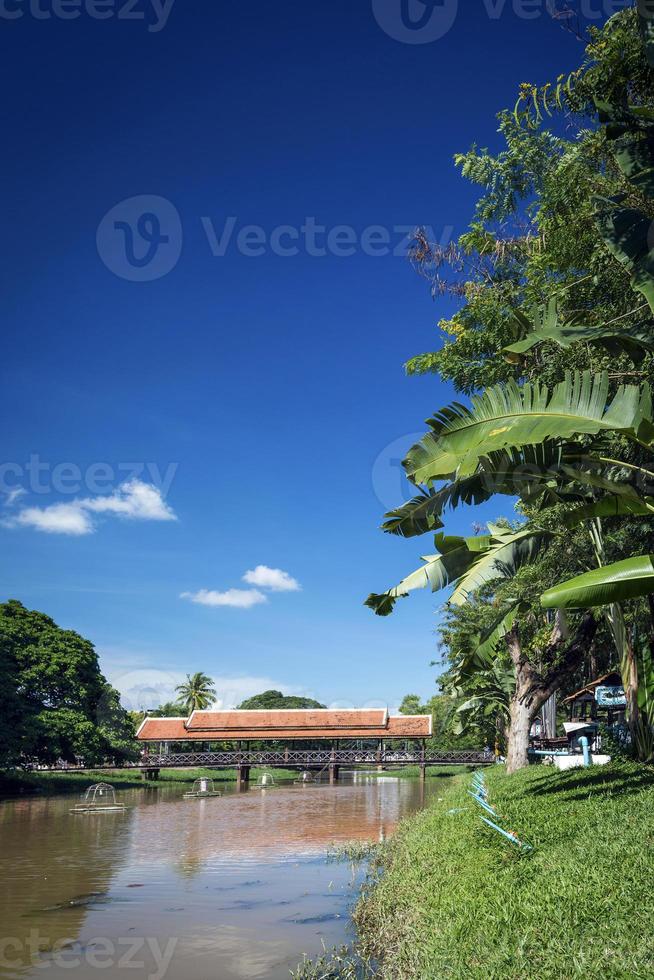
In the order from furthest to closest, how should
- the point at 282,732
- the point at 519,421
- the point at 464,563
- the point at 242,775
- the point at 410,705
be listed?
the point at 410,705 < the point at 282,732 < the point at 242,775 < the point at 464,563 < the point at 519,421

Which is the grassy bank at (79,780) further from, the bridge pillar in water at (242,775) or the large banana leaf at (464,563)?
the large banana leaf at (464,563)

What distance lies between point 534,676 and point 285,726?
1104 inches

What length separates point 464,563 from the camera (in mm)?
7762

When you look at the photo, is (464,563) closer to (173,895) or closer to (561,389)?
(561,389)

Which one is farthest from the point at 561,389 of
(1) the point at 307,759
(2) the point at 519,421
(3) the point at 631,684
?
(1) the point at 307,759

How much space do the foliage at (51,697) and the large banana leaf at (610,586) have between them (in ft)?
94.6

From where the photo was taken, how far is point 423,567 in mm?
7980

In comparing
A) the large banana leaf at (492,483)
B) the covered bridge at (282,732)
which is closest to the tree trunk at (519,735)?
the large banana leaf at (492,483)

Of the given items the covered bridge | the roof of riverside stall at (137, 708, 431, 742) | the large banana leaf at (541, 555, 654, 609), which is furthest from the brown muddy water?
the roof of riverside stall at (137, 708, 431, 742)

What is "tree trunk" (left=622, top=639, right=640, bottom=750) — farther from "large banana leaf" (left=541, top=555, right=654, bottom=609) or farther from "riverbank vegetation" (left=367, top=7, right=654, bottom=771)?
"large banana leaf" (left=541, top=555, right=654, bottom=609)

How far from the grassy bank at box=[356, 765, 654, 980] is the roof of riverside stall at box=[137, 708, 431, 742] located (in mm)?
32552

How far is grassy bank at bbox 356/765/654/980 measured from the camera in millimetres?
4219

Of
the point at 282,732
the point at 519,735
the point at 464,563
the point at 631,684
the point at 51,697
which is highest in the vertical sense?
the point at 464,563

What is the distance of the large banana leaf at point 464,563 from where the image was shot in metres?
7.59
